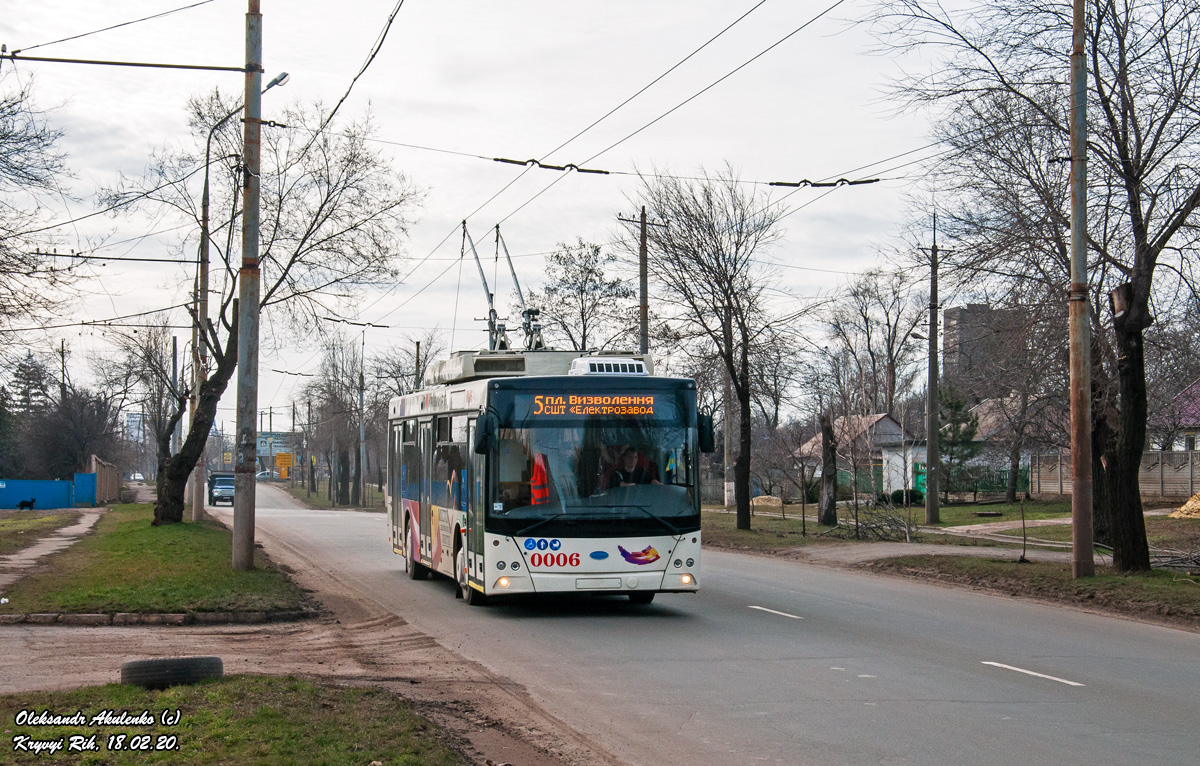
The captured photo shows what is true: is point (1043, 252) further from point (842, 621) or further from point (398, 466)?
point (398, 466)

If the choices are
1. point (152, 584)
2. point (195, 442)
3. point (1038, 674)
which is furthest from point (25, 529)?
point (1038, 674)

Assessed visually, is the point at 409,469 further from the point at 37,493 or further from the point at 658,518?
the point at 37,493

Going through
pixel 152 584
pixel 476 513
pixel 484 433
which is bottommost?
pixel 152 584

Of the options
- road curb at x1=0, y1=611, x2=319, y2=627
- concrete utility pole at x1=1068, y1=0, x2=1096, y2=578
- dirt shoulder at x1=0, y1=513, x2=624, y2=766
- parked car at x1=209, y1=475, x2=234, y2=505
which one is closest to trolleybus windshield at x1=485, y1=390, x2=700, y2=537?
dirt shoulder at x1=0, y1=513, x2=624, y2=766

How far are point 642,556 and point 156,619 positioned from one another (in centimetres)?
579

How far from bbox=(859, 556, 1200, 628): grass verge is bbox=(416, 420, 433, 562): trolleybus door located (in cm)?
882

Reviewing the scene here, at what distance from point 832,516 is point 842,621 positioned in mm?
19304

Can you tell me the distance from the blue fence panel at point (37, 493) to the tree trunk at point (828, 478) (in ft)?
123

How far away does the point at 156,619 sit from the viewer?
13.4 metres

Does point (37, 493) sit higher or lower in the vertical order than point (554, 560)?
lower

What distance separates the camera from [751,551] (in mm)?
27109

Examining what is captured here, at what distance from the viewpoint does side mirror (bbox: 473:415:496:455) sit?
13.7 m

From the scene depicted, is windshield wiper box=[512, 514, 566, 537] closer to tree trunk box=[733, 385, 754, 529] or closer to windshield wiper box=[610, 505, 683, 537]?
windshield wiper box=[610, 505, 683, 537]

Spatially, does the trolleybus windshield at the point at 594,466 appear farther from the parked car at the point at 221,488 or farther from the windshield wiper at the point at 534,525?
the parked car at the point at 221,488
